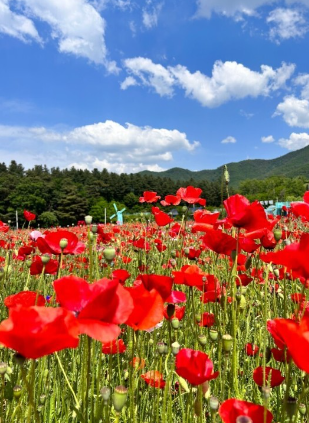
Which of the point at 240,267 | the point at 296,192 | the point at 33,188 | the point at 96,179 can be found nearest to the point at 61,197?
the point at 33,188

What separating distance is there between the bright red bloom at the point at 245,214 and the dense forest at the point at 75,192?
34.8m

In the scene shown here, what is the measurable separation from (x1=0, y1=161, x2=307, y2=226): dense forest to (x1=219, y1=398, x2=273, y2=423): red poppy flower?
116ft

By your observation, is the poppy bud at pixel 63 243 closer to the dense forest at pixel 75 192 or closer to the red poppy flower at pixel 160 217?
the red poppy flower at pixel 160 217

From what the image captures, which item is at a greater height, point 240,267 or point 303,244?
point 303,244

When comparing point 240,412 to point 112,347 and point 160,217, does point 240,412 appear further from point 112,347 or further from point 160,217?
point 160,217

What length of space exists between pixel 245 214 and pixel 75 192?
52.9 m

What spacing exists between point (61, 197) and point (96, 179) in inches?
626

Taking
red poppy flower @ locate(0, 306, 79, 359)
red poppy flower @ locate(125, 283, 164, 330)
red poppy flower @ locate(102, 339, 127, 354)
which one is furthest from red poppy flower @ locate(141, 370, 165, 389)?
red poppy flower @ locate(0, 306, 79, 359)

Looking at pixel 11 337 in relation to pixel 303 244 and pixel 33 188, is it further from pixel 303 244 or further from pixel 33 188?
pixel 33 188

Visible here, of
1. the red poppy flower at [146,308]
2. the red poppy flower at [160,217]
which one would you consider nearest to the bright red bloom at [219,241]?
the red poppy flower at [146,308]

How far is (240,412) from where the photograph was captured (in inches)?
27.0

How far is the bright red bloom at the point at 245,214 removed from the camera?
128 centimetres

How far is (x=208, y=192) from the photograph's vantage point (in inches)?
2569

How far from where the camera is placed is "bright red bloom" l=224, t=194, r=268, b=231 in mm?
1277
